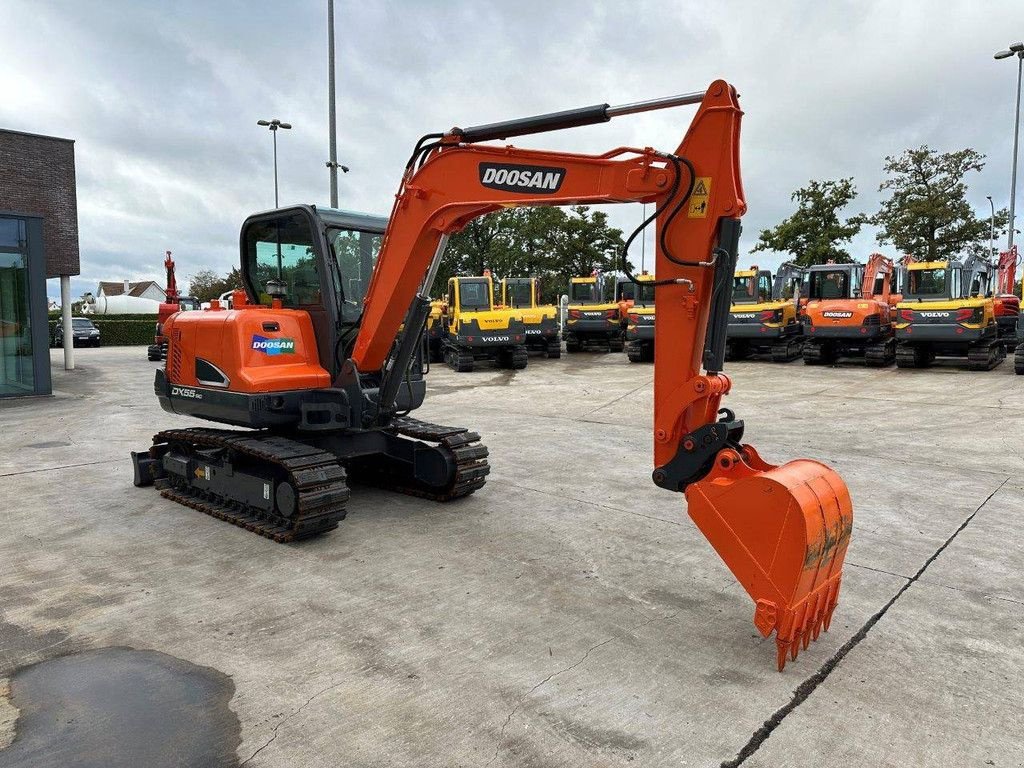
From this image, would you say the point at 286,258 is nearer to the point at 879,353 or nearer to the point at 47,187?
the point at 47,187

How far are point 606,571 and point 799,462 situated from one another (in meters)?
1.59

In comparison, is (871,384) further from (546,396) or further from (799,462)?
(799,462)

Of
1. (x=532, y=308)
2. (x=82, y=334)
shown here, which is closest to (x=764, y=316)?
(x=532, y=308)

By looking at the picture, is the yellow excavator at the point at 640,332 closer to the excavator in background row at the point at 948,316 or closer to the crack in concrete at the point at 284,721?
the excavator in background row at the point at 948,316

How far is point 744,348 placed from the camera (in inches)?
880

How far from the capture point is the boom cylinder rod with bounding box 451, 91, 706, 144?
13.5ft

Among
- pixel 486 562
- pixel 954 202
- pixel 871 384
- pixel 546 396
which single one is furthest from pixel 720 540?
pixel 954 202

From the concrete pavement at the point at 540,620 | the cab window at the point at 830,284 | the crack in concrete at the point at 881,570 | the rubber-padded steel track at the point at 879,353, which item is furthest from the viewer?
the cab window at the point at 830,284

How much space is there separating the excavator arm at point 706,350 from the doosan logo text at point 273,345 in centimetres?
209

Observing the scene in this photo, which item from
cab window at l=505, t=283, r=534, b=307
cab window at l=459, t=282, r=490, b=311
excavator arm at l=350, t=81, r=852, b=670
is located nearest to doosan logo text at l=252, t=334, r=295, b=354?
excavator arm at l=350, t=81, r=852, b=670

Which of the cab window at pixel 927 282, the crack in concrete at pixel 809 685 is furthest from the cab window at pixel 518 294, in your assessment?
the crack in concrete at pixel 809 685

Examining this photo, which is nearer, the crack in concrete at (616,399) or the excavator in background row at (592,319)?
the crack in concrete at (616,399)

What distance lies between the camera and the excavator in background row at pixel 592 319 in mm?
25188

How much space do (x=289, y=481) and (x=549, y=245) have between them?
40.0 meters
